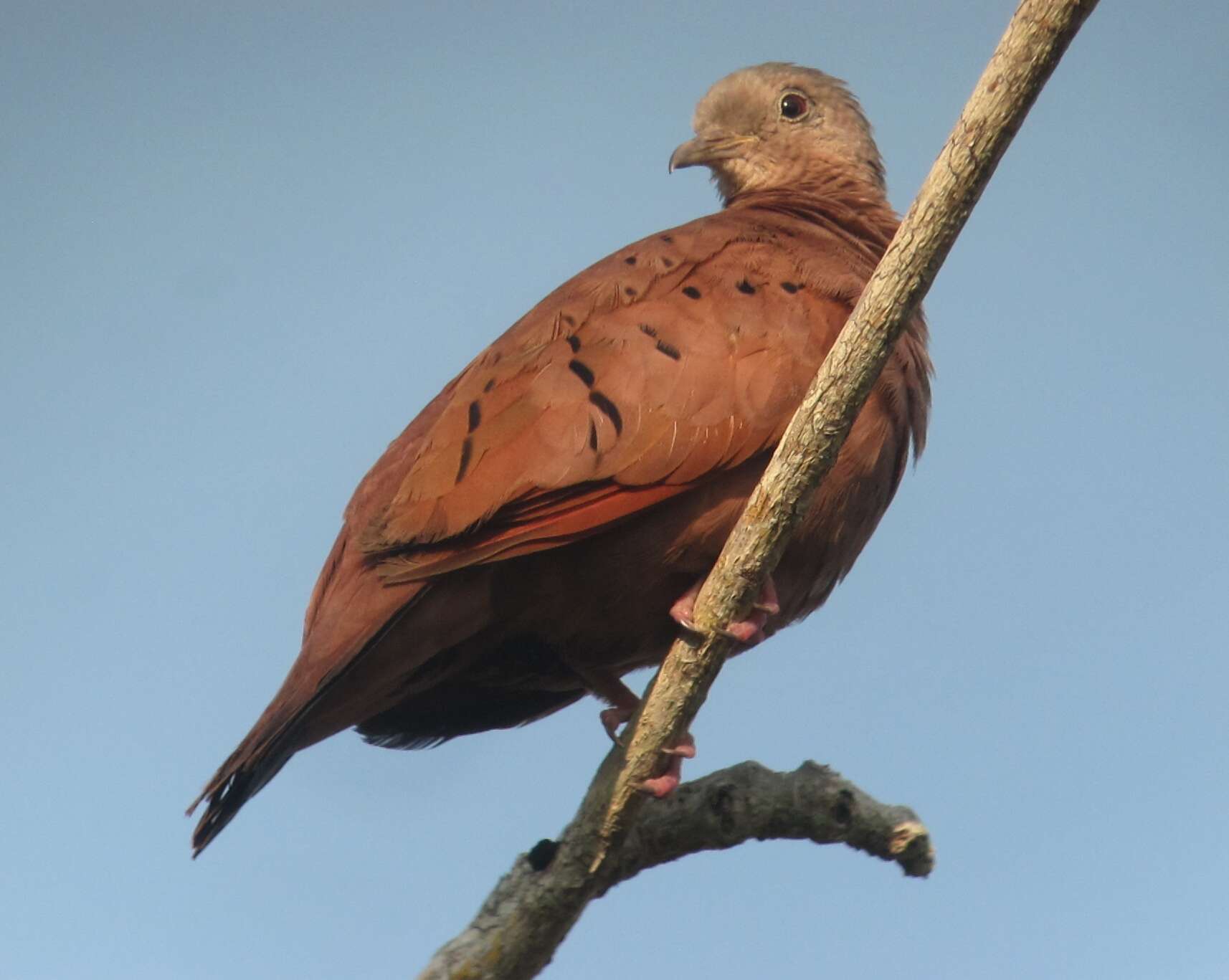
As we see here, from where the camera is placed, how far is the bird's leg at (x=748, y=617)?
3770 mm

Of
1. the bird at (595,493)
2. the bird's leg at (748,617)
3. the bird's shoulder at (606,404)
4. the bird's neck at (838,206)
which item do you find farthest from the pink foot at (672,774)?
the bird's neck at (838,206)

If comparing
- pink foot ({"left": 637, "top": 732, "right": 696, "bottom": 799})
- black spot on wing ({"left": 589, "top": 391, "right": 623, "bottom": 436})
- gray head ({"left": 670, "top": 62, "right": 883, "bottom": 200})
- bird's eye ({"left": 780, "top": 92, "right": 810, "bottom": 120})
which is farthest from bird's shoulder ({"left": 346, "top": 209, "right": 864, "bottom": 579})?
bird's eye ({"left": 780, "top": 92, "right": 810, "bottom": 120})

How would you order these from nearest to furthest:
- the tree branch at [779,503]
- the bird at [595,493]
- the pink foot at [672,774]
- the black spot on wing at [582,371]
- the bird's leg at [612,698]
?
the tree branch at [779,503] → the pink foot at [672,774] → the bird at [595,493] → the black spot on wing at [582,371] → the bird's leg at [612,698]

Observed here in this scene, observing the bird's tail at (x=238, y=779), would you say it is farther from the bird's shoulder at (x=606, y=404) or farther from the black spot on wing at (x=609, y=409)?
the black spot on wing at (x=609, y=409)

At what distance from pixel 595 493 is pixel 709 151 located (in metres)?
2.57

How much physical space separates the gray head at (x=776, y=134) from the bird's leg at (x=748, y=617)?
7.61 feet

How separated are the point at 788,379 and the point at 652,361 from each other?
0.40 m

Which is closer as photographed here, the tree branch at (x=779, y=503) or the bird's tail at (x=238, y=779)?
the tree branch at (x=779, y=503)

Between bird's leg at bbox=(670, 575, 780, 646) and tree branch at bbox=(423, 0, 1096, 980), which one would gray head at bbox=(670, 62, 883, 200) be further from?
tree branch at bbox=(423, 0, 1096, 980)

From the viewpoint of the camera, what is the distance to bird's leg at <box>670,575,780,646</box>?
3.77 m

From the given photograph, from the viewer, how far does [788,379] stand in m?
4.50

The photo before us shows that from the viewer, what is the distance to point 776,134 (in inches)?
252

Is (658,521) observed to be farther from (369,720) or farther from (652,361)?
(369,720)

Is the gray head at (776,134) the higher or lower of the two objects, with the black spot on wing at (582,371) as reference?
higher
